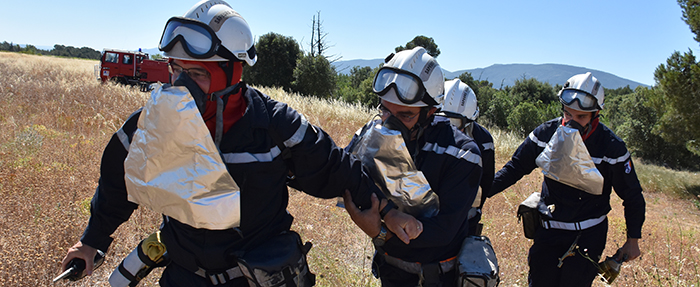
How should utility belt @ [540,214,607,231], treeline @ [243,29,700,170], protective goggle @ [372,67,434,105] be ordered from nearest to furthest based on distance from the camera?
1. protective goggle @ [372,67,434,105]
2. utility belt @ [540,214,607,231]
3. treeline @ [243,29,700,170]

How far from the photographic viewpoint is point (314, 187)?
2072 millimetres

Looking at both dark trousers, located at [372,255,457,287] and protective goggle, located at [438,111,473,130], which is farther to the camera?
protective goggle, located at [438,111,473,130]

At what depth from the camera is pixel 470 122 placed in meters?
3.64

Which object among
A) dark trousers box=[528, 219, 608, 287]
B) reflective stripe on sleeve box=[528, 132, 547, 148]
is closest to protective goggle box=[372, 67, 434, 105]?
reflective stripe on sleeve box=[528, 132, 547, 148]

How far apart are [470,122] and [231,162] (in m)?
2.47

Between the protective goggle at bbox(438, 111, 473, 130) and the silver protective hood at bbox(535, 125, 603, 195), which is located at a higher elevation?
the protective goggle at bbox(438, 111, 473, 130)

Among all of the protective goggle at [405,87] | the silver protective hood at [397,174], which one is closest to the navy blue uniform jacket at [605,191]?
the silver protective hood at [397,174]

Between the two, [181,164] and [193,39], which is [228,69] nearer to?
[193,39]

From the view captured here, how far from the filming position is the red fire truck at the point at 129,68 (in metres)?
22.1

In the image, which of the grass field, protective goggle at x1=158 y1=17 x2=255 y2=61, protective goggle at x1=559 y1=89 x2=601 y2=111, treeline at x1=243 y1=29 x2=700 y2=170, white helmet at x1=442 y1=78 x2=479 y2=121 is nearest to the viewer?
protective goggle at x1=158 y1=17 x2=255 y2=61

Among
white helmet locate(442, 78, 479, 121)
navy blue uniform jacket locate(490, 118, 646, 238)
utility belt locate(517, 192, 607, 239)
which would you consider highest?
white helmet locate(442, 78, 479, 121)

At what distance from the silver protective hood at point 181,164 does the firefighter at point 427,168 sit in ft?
2.62

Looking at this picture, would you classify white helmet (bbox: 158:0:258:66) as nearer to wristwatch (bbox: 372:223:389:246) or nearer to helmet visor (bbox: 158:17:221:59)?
helmet visor (bbox: 158:17:221:59)

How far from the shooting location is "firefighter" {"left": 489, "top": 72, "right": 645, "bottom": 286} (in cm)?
317
